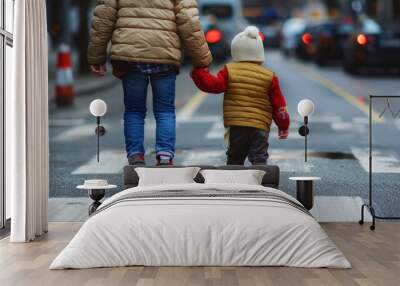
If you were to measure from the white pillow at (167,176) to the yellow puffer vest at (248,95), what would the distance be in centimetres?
55

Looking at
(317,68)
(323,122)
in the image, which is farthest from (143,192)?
(317,68)

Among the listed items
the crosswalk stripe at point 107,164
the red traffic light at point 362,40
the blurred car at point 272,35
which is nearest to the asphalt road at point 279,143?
the crosswalk stripe at point 107,164

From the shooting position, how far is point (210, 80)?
7.31 metres

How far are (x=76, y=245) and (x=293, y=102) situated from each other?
3.46m

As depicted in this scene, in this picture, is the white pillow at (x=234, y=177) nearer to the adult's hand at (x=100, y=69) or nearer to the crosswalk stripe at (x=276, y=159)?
the crosswalk stripe at (x=276, y=159)

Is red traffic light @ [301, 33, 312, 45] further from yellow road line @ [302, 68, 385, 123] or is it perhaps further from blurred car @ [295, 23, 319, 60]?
yellow road line @ [302, 68, 385, 123]

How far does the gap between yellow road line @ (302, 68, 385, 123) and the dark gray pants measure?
1.57 m

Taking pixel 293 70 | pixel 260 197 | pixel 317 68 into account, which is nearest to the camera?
pixel 260 197

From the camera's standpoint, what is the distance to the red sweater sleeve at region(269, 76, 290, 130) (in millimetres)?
7312

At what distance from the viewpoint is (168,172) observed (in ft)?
22.8

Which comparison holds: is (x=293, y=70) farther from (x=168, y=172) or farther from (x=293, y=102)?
(x=168, y=172)

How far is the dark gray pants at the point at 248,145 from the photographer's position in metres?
7.33

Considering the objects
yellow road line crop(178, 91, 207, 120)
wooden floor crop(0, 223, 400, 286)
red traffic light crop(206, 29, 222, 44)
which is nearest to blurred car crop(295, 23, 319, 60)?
yellow road line crop(178, 91, 207, 120)

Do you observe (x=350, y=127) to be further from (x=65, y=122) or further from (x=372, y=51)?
(x=65, y=122)
